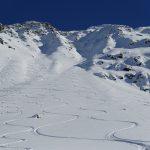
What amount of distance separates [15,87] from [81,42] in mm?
60520

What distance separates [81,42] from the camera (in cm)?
13425

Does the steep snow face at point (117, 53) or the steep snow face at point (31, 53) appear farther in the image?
the steep snow face at point (117, 53)

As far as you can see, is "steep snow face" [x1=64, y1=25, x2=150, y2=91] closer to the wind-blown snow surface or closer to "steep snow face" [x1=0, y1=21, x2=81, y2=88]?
the wind-blown snow surface

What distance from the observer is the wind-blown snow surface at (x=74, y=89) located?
2425 centimetres

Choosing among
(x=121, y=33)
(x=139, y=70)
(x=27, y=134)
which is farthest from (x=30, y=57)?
(x=27, y=134)

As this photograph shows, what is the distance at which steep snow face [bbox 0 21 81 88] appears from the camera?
91062 millimetres

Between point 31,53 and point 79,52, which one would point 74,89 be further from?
point 79,52

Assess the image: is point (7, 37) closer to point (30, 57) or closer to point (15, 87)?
point (30, 57)

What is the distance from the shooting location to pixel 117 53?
113 metres

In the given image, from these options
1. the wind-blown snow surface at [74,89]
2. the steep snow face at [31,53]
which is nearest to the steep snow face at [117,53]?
→ the wind-blown snow surface at [74,89]

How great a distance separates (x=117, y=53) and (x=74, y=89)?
41356 mm

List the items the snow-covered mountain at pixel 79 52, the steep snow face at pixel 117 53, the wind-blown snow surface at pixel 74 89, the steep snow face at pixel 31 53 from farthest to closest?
the steep snow face at pixel 117 53 < the snow-covered mountain at pixel 79 52 < the steep snow face at pixel 31 53 < the wind-blown snow surface at pixel 74 89

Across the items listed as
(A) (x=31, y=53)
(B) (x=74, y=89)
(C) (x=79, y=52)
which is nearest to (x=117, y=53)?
(C) (x=79, y=52)

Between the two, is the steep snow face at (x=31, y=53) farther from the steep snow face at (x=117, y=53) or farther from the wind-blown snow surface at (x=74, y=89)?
the steep snow face at (x=117, y=53)
